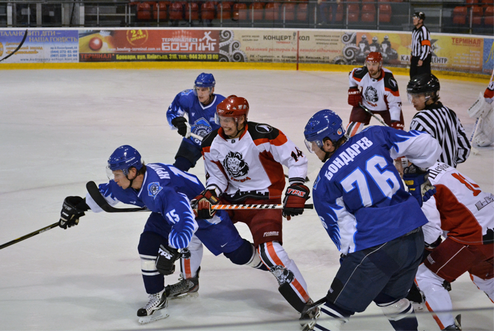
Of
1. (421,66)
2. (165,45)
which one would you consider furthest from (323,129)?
(165,45)

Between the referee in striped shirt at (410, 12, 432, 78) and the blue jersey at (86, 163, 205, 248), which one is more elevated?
the referee in striped shirt at (410, 12, 432, 78)

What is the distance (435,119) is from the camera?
12.0 feet

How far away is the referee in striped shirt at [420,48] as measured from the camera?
1032 centimetres

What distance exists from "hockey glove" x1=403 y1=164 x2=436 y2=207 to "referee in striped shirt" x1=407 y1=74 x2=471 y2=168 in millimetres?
1002

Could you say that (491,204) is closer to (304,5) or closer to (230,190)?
(230,190)

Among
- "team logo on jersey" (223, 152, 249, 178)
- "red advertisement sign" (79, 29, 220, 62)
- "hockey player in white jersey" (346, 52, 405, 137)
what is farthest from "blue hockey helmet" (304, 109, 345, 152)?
"red advertisement sign" (79, 29, 220, 62)

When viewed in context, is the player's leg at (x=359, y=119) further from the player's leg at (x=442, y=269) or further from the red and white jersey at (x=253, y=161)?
the player's leg at (x=442, y=269)

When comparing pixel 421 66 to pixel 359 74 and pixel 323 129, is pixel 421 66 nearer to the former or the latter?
pixel 359 74

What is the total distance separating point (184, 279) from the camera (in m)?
3.42

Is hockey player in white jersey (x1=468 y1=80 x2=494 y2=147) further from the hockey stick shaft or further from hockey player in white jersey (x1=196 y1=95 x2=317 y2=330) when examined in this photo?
hockey player in white jersey (x1=196 y1=95 x2=317 y2=330)

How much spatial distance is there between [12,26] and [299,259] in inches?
448

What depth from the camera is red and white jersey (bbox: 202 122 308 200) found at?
10.6ft

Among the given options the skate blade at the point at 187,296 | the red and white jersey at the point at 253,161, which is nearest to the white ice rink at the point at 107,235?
the skate blade at the point at 187,296

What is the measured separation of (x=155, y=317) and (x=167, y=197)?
0.71 metres
